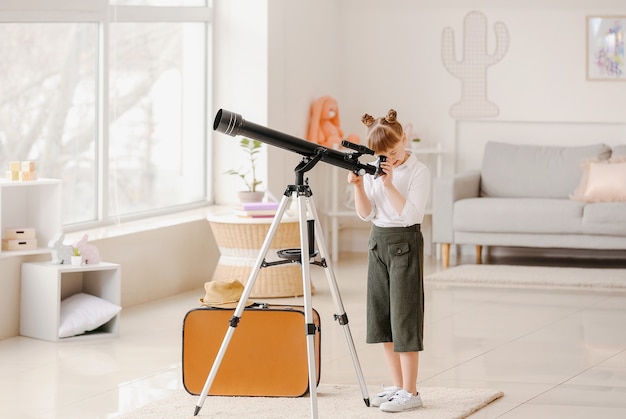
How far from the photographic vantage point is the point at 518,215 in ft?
23.1

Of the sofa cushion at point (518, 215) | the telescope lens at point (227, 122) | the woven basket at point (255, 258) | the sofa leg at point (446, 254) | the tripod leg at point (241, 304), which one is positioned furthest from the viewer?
the sofa leg at point (446, 254)

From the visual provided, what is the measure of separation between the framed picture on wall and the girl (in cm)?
436

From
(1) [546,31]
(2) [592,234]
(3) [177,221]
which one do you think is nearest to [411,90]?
(1) [546,31]

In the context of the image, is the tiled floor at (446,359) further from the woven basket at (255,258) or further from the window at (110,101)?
the window at (110,101)

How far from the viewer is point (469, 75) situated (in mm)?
7898

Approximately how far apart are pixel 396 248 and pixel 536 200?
12.0 feet

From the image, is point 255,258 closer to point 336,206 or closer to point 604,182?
point 336,206

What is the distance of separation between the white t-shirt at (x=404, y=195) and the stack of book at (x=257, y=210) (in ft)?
7.18

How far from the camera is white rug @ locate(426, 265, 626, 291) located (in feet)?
21.1

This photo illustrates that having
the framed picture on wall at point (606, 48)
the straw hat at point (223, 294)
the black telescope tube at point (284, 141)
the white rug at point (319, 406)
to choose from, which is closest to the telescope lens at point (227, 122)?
the black telescope tube at point (284, 141)

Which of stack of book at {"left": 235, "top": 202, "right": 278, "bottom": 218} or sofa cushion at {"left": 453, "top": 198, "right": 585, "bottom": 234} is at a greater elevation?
stack of book at {"left": 235, "top": 202, "right": 278, "bottom": 218}

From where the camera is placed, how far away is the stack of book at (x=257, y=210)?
19.4 ft

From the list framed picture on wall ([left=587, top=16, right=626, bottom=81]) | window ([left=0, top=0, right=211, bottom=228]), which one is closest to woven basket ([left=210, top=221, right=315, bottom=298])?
window ([left=0, top=0, right=211, bottom=228])

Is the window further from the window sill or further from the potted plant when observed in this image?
the potted plant
